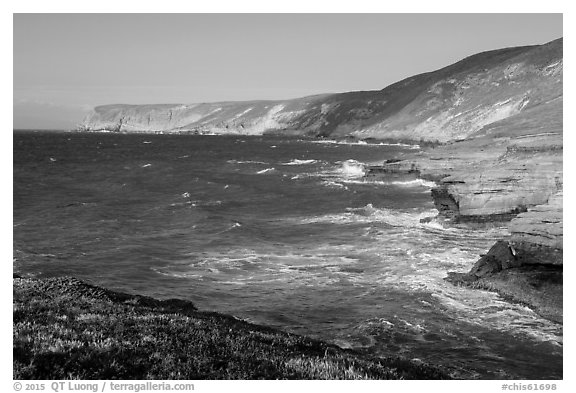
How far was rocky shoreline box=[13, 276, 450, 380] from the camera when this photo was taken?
9.72 meters

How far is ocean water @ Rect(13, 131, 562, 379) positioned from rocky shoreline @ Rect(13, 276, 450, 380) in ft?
27.2

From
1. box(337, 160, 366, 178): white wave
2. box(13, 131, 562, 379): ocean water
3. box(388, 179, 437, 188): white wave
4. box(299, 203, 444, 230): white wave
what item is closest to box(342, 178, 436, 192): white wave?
box(388, 179, 437, 188): white wave

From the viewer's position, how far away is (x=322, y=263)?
1331 inches

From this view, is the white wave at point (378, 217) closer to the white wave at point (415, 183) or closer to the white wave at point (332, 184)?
the white wave at point (332, 184)

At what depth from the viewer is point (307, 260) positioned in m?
34.7

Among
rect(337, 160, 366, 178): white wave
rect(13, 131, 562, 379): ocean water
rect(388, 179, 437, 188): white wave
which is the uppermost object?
rect(337, 160, 366, 178): white wave

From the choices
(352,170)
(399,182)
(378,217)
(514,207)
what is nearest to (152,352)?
(514,207)

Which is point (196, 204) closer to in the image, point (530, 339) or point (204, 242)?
point (204, 242)

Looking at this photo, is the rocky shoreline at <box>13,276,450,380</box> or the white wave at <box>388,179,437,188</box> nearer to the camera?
the rocky shoreline at <box>13,276,450,380</box>

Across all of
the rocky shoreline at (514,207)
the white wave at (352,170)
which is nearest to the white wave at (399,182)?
the rocky shoreline at (514,207)

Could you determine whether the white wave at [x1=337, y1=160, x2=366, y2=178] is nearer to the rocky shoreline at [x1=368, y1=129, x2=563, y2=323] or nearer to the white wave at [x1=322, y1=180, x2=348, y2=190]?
the white wave at [x1=322, y1=180, x2=348, y2=190]

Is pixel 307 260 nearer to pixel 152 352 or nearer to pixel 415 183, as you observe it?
pixel 152 352

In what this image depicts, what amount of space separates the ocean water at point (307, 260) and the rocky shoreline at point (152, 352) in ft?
27.2

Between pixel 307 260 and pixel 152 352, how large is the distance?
24.4m
